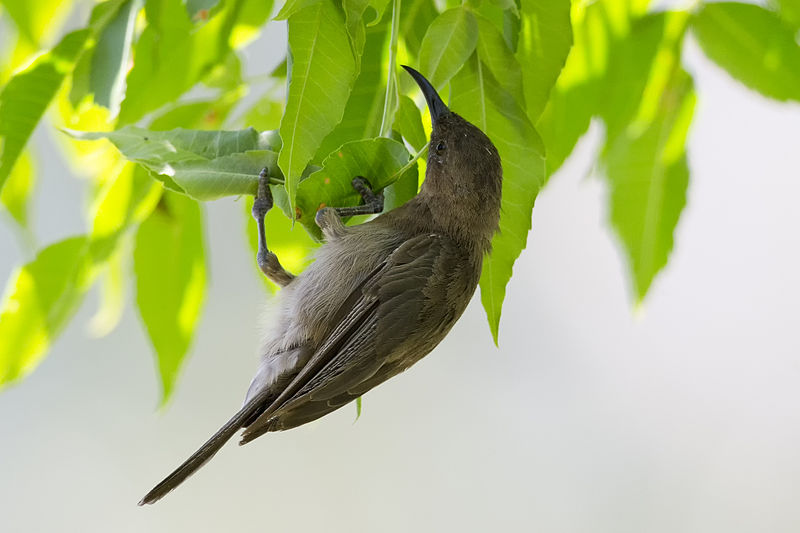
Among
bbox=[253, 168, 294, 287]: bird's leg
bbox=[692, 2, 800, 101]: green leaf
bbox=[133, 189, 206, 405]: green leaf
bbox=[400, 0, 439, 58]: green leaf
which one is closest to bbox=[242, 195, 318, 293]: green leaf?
bbox=[253, 168, 294, 287]: bird's leg

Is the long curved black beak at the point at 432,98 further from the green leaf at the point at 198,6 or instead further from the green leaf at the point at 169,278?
the green leaf at the point at 169,278

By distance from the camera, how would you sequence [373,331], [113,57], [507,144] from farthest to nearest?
[373,331], [113,57], [507,144]

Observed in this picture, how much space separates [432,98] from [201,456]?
2.34 feet

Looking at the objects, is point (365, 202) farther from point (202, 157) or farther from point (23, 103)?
point (23, 103)

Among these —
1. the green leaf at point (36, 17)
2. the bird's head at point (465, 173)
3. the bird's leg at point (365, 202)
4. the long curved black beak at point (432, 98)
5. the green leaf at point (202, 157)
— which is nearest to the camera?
the green leaf at point (202, 157)

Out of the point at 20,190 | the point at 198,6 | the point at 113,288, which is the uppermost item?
the point at 198,6

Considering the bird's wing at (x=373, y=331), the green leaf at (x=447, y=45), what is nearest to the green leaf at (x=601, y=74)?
the bird's wing at (x=373, y=331)

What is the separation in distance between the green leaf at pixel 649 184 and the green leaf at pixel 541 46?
15.5 inches

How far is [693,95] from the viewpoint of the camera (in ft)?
5.54

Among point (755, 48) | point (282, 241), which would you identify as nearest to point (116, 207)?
point (282, 241)

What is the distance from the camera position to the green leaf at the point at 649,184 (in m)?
1.69

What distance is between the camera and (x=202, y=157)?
1.23 m

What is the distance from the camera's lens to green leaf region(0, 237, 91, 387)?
155 centimetres

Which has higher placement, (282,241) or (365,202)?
(365,202)
